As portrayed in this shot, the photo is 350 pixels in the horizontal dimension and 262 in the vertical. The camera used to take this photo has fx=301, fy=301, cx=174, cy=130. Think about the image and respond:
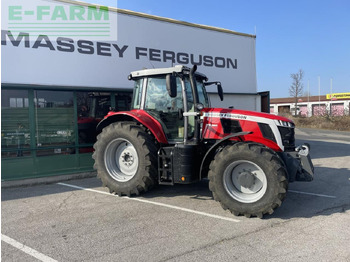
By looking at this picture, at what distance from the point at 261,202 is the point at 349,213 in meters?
1.57

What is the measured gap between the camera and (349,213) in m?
4.92

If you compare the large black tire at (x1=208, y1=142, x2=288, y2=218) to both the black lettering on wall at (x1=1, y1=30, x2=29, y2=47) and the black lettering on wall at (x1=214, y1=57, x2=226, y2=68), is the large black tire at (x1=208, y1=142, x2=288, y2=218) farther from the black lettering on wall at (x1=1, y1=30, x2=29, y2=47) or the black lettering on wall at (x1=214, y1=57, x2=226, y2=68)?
the black lettering on wall at (x1=214, y1=57, x2=226, y2=68)

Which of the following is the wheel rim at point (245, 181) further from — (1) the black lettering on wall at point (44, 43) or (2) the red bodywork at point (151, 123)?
(1) the black lettering on wall at point (44, 43)

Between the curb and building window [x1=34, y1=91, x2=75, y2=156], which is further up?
building window [x1=34, y1=91, x2=75, y2=156]

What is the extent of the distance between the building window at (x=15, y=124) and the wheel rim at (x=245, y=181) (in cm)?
551

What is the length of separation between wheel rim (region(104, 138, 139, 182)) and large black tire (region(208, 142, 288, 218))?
74.7 inches

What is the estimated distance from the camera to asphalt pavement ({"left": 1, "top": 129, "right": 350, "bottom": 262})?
11.6 ft

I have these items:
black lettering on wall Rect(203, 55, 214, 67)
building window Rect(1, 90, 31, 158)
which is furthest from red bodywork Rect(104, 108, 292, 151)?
black lettering on wall Rect(203, 55, 214, 67)

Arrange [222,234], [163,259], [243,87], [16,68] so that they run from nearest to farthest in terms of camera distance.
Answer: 1. [163,259]
2. [222,234]
3. [16,68]
4. [243,87]

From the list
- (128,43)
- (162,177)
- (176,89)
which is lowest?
(162,177)

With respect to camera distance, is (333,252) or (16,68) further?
(16,68)

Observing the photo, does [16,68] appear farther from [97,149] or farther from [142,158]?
[142,158]

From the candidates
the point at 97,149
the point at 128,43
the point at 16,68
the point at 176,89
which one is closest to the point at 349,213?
the point at 176,89

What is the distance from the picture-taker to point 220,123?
541 centimetres
